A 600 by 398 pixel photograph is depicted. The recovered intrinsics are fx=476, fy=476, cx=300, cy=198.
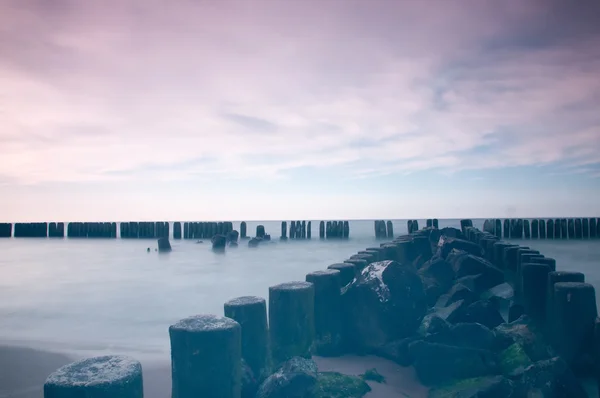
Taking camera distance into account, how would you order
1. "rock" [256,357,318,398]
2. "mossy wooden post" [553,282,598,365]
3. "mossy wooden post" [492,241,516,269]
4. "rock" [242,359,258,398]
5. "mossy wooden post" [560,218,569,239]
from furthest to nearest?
1. "mossy wooden post" [560,218,569,239]
2. "mossy wooden post" [492,241,516,269]
3. "mossy wooden post" [553,282,598,365]
4. "rock" [242,359,258,398]
5. "rock" [256,357,318,398]

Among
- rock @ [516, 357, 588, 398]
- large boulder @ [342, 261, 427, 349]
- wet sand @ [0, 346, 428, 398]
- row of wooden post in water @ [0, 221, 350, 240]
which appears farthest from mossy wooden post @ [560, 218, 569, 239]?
rock @ [516, 357, 588, 398]

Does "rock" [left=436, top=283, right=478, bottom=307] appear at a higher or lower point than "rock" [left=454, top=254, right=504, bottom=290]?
lower

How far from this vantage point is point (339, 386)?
4.04 meters

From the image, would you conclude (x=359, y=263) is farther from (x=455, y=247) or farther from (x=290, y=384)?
(x=455, y=247)

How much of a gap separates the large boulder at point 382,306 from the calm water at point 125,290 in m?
2.63

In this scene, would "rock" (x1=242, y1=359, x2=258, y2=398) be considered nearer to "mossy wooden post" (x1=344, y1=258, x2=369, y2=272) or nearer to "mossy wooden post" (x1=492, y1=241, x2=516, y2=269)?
"mossy wooden post" (x1=344, y1=258, x2=369, y2=272)

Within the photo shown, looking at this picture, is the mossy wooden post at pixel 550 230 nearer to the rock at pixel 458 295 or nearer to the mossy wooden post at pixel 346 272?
the rock at pixel 458 295

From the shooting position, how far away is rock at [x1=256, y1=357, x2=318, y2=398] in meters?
3.57

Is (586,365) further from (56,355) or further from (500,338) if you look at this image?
(56,355)

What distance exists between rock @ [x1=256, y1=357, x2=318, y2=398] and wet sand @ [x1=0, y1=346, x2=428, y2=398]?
809 millimetres

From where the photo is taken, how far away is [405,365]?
485 centimetres

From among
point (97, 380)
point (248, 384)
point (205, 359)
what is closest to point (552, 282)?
point (248, 384)

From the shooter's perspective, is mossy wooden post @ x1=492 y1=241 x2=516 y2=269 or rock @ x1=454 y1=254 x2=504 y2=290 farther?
mossy wooden post @ x1=492 y1=241 x2=516 y2=269

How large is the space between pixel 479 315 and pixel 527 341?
0.68 m
